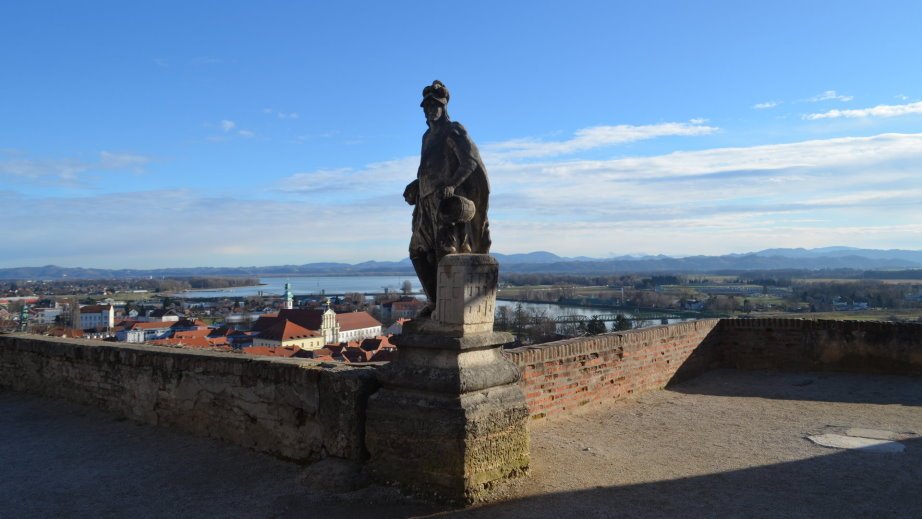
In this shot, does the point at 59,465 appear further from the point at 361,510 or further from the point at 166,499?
the point at 361,510

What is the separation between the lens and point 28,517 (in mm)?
4129

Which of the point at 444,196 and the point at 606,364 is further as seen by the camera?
the point at 606,364

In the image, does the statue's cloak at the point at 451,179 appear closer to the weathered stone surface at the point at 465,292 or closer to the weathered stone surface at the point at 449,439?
the weathered stone surface at the point at 465,292

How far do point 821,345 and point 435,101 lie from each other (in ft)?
28.1

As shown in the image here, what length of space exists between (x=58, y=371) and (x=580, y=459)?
6477 millimetres

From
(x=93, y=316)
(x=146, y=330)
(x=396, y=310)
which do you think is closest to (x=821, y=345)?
(x=146, y=330)

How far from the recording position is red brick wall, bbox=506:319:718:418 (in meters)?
6.53

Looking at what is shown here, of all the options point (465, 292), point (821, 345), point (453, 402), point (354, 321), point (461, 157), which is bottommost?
point (354, 321)

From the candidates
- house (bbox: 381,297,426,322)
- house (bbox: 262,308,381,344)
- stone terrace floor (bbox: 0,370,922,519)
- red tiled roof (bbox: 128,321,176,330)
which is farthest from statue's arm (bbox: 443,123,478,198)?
house (bbox: 381,297,426,322)

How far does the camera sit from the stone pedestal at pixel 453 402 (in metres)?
4.08

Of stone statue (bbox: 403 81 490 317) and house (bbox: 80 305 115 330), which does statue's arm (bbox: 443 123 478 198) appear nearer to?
stone statue (bbox: 403 81 490 317)

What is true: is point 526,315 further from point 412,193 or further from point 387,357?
point 412,193

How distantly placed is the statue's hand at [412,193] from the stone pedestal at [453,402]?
81cm

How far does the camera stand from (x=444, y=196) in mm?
4496
